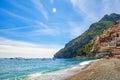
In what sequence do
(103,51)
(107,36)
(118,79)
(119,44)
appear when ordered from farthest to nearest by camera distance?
(107,36) → (103,51) → (119,44) → (118,79)

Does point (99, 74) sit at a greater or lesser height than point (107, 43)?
lesser

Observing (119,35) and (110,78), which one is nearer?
(110,78)

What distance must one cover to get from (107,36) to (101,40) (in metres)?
9.70

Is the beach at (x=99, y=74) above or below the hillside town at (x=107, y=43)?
below

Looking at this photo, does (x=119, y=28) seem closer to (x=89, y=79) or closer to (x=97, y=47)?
(x=97, y=47)

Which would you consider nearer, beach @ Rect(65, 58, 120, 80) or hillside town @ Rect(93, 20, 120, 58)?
beach @ Rect(65, 58, 120, 80)

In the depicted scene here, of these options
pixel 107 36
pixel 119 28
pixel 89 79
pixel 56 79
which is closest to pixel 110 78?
pixel 89 79

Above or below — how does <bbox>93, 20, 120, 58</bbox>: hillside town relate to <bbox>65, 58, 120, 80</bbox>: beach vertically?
above

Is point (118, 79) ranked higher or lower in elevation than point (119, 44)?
lower

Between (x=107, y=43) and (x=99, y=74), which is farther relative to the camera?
(x=107, y=43)

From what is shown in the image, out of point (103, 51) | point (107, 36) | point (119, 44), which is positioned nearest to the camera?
point (119, 44)

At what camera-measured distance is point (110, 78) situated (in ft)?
66.0

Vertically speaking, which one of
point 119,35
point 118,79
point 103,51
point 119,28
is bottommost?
point 118,79

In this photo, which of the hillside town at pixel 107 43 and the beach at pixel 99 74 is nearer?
Result: the beach at pixel 99 74
